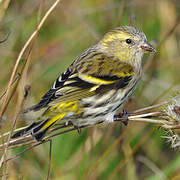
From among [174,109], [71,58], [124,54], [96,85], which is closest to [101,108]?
[96,85]

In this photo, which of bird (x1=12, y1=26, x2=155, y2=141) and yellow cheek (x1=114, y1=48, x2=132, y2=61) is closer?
bird (x1=12, y1=26, x2=155, y2=141)

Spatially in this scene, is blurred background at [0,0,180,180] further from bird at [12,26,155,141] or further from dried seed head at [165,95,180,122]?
dried seed head at [165,95,180,122]

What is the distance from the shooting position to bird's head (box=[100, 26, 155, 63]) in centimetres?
415

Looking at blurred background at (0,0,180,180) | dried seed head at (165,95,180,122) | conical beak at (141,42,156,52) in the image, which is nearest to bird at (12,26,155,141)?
conical beak at (141,42,156,52)

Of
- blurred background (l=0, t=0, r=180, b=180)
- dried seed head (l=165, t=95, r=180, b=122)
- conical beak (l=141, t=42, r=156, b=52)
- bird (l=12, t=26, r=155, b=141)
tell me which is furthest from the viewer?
blurred background (l=0, t=0, r=180, b=180)

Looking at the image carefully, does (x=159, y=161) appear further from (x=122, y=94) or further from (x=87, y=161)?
(x=122, y=94)

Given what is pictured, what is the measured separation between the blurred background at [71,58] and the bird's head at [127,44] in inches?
4.9

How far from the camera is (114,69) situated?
4035 mm

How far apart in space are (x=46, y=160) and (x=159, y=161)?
1424 millimetres

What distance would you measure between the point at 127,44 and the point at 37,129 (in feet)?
4.95

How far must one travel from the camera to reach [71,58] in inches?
226

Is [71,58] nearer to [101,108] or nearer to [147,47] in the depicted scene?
[147,47]

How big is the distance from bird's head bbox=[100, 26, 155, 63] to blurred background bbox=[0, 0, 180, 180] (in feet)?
0.41

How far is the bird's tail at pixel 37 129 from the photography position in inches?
121
